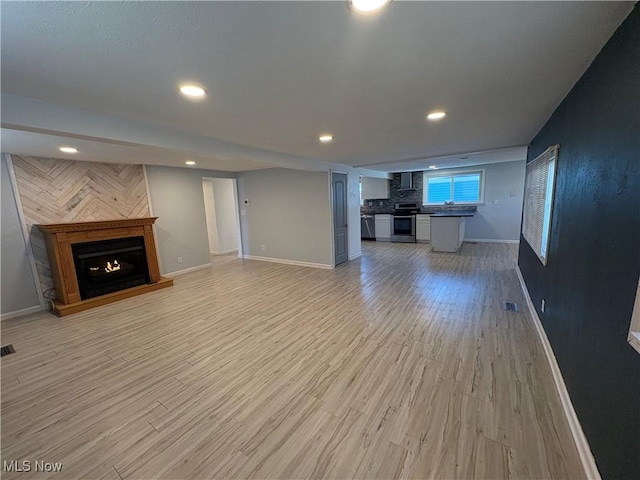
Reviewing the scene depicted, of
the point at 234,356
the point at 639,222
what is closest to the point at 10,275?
the point at 234,356

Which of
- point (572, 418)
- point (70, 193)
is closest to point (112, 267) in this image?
point (70, 193)

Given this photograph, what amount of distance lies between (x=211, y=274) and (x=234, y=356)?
11.2ft

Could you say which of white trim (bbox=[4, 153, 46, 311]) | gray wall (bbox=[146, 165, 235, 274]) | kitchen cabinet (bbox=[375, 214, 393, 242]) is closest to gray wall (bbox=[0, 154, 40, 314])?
white trim (bbox=[4, 153, 46, 311])

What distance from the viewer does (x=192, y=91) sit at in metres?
1.75

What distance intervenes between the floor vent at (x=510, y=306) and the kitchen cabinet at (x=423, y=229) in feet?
15.2

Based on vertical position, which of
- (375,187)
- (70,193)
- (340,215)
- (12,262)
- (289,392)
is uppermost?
(375,187)

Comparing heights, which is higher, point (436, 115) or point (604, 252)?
point (436, 115)

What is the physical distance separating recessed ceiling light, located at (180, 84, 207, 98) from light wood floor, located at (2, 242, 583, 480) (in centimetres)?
224

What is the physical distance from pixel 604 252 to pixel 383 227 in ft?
24.4

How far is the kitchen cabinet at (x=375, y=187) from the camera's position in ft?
29.1

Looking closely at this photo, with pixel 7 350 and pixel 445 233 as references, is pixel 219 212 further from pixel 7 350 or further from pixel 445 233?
pixel 445 233

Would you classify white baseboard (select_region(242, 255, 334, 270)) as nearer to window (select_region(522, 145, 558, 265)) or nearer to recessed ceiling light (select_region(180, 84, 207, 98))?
window (select_region(522, 145, 558, 265))

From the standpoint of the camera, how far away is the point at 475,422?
5.50 feet

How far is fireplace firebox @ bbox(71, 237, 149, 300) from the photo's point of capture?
156 inches
